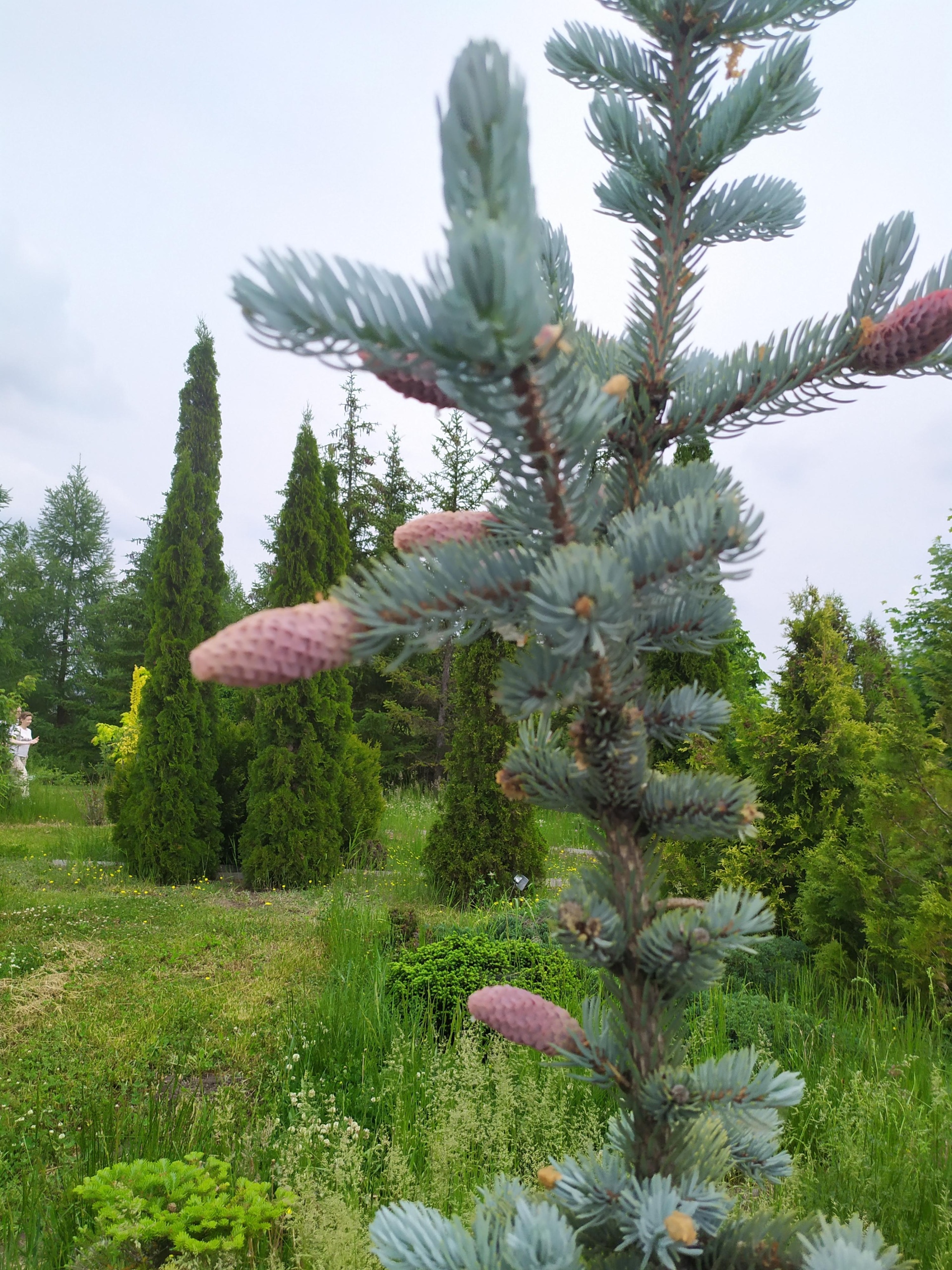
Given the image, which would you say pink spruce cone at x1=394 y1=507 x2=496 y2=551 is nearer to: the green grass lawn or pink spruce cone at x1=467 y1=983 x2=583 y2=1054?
pink spruce cone at x1=467 y1=983 x2=583 y2=1054

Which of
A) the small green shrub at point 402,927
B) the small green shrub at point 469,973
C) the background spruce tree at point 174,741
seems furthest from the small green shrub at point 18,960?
the background spruce tree at point 174,741

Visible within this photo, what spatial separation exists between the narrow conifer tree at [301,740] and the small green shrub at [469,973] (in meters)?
4.72

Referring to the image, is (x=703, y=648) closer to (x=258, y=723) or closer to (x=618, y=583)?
(x=618, y=583)

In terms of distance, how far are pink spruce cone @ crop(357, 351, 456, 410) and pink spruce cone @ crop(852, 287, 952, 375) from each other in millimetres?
516

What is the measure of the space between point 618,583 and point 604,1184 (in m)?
0.66

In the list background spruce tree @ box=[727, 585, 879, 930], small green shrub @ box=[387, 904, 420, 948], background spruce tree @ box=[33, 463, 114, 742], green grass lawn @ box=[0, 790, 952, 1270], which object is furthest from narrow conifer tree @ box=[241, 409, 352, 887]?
background spruce tree @ box=[33, 463, 114, 742]

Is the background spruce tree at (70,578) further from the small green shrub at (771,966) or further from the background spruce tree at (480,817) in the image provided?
the small green shrub at (771,966)

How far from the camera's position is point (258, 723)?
9820 millimetres

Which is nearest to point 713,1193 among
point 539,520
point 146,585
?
point 539,520

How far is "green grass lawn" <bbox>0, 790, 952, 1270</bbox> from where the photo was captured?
2688 millimetres

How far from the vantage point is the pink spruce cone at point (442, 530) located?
926mm

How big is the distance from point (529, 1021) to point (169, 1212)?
7.49ft

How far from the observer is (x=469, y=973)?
460 cm

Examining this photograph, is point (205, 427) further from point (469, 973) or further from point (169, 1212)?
point (169, 1212)
